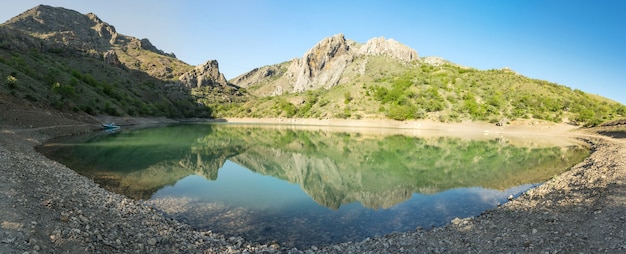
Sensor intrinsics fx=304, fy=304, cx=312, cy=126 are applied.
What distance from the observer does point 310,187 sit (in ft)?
70.4

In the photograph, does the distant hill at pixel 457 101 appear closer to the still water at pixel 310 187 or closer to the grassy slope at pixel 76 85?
the grassy slope at pixel 76 85

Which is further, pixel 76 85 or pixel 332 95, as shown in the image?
pixel 332 95

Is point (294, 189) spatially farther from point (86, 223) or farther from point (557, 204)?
point (557, 204)

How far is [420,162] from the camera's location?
32969 millimetres

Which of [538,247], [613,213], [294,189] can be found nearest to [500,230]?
[538,247]

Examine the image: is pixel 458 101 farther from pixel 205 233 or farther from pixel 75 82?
pixel 75 82

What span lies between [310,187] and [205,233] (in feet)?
34.5

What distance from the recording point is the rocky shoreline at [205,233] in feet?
26.2

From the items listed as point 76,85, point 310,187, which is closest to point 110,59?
point 76,85

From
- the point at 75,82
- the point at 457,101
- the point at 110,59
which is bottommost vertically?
the point at 457,101

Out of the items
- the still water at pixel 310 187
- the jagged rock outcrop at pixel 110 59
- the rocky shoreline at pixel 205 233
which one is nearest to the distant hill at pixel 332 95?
the jagged rock outcrop at pixel 110 59

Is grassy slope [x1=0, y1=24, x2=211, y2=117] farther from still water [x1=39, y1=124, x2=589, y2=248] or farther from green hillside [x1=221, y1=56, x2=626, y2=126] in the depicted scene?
green hillside [x1=221, y1=56, x2=626, y2=126]

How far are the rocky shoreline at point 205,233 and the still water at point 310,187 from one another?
5.48 feet

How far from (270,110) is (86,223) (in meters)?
142
